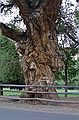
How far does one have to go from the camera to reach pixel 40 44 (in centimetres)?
1348

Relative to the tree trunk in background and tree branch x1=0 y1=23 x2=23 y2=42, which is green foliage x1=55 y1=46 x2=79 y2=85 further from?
tree branch x1=0 y1=23 x2=23 y2=42

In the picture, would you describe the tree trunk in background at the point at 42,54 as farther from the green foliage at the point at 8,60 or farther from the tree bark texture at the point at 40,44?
the green foliage at the point at 8,60

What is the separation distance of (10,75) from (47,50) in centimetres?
1018

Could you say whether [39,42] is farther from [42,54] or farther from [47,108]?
[47,108]

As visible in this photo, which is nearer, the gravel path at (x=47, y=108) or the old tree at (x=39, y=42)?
the gravel path at (x=47, y=108)

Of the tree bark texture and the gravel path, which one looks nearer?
the gravel path

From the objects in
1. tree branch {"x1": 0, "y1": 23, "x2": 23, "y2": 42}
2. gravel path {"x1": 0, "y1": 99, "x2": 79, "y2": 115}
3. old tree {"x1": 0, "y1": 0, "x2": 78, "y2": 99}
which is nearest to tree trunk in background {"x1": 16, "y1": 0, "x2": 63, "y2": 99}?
old tree {"x1": 0, "y1": 0, "x2": 78, "y2": 99}

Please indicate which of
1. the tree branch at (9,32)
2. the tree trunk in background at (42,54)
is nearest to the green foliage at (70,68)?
the tree trunk in background at (42,54)

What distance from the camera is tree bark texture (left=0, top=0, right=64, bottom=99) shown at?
12.9 meters

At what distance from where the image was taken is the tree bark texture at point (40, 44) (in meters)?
12.9

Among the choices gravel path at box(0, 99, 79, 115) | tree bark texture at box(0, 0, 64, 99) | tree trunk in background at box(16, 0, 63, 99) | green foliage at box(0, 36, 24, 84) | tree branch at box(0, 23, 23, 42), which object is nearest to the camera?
gravel path at box(0, 99, 79, 115)

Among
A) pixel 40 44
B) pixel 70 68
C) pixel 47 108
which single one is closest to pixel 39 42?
pixel 40 44

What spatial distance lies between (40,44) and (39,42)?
124 millimetres

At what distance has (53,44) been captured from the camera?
13812mm
